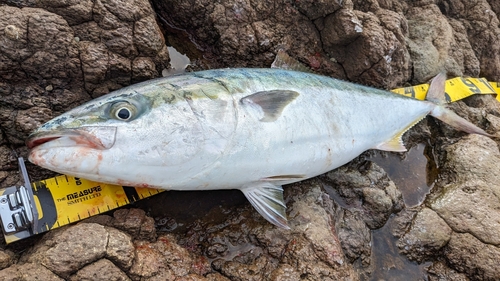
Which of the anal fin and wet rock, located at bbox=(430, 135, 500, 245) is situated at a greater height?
the anal fin

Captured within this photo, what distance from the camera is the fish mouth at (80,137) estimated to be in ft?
7.17

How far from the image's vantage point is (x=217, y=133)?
96.3 inches

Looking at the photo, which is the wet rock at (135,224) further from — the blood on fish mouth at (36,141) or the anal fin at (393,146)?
the anal fin at (393,146)

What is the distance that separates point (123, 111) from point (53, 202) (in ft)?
3.05

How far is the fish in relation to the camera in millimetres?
2219

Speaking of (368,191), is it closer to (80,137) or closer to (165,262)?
(165,262)

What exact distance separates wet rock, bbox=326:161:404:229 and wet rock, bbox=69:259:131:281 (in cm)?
194

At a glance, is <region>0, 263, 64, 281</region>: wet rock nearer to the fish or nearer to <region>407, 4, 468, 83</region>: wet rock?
the fish

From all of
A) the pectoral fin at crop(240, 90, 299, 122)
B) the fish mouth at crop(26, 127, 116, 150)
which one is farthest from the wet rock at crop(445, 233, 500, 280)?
the fish mouth at crop(26, 127, 116, 150)

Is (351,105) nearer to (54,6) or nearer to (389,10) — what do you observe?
(389,10)

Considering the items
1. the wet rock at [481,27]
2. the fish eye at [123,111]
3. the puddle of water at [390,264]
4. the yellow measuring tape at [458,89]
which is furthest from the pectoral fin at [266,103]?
the wet rock at [481,27]

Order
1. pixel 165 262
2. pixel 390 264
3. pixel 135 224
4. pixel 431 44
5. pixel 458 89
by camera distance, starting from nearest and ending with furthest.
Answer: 1. pixel 165 262
2. pixel 135 224
3. pixel 390 264
4. pixel 458 89
5. pixel 431 44

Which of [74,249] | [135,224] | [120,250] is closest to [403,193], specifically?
[135,224]

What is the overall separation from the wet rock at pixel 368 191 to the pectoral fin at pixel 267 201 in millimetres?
770
